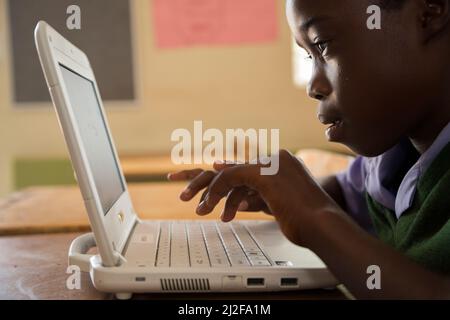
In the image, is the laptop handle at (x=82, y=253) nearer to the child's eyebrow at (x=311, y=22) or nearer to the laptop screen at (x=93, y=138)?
the laptop screen at (x=93, y=138)

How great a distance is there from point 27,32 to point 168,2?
728 mm

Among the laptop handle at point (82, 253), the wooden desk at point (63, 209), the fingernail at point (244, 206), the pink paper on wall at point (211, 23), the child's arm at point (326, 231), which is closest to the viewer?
the child's arm at point (326, 231)

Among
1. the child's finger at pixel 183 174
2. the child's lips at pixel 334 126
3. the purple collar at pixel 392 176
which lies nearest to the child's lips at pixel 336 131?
the child's lips at pixel 334 126

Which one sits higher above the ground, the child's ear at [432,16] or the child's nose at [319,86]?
the child's ear at [432,16]

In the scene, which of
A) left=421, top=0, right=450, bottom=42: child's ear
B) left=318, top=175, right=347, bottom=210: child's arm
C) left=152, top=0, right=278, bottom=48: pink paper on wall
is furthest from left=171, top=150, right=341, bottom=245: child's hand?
left=152, top=0, right=278, bottom=48: pink paper on wall

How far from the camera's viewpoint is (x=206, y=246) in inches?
21.9

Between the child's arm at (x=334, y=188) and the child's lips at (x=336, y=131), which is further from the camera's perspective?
the child's arm at (x=334, y=188)

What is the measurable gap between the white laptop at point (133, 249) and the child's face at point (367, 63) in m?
0.18

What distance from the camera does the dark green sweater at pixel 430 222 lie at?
16.7 inches

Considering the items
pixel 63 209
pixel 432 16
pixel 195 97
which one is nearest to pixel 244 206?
pixel 432 16

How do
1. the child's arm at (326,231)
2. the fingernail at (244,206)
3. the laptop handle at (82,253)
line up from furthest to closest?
the fingernail at (244,206) < the laptop handle at (82,253) < the child's arm at (326,231)

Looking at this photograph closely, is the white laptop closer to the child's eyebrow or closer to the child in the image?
the child

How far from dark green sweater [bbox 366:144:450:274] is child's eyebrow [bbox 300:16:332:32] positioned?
199 mm

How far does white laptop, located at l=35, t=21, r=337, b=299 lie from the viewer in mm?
439
